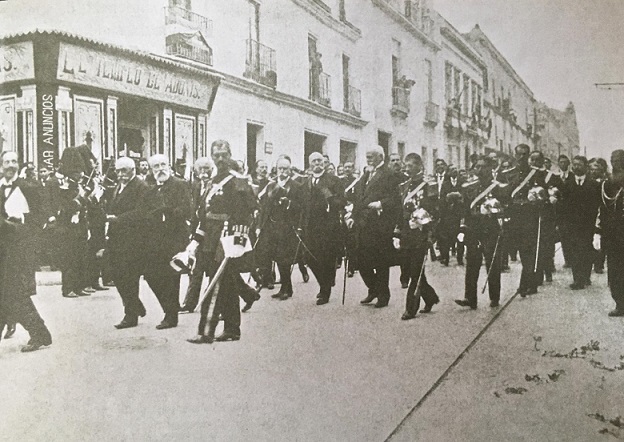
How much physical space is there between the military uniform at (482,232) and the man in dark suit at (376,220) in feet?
1.04

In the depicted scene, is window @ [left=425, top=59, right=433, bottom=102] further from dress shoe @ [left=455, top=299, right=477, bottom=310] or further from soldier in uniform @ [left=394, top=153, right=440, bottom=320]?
dress shoe @ [left=455, top=299, right=477, bottom=310]

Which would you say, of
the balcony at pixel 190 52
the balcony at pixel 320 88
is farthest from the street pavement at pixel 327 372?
the balcony at pixel 190 52

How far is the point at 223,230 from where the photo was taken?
9.36 feet

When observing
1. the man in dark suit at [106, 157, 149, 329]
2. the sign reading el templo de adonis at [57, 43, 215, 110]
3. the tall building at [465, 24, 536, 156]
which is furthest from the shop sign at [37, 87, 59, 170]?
the tall building at [465, 24, 536, 156]

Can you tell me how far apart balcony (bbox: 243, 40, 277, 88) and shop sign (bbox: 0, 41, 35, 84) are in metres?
0.96

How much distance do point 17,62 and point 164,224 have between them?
3.27 ft

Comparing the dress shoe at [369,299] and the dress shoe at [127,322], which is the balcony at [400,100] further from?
the dress shoe at [127,322]

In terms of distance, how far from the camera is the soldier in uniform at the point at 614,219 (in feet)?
8.30

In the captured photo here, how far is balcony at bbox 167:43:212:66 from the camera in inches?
113

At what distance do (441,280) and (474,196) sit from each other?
1.31 feet

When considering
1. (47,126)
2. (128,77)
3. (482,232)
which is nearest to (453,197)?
(482,232)

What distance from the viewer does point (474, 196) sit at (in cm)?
273

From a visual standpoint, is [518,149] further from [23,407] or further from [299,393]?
[23,407]

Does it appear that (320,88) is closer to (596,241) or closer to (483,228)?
(483,228)
